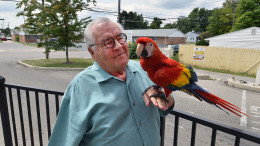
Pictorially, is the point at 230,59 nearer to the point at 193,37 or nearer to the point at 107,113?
the point at 107,113

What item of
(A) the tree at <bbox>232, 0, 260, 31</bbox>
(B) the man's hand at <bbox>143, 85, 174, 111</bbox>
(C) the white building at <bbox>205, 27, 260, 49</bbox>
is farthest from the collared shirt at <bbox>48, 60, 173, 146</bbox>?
(A) the tree at <bbox>232, 0, 260, 31</bbox>

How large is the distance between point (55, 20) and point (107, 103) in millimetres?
10502

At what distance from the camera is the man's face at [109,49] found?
1099mm

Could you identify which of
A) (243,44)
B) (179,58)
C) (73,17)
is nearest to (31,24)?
(73,17)

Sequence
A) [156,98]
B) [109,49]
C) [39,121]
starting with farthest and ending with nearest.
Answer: [39,121]
[109,49]
[156,98]

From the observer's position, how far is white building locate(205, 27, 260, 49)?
1532 centimetres

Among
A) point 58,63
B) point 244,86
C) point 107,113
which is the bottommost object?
point 244,86

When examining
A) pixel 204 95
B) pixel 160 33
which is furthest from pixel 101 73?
pixel 160 33

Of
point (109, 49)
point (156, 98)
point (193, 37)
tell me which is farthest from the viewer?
point (193, 37)

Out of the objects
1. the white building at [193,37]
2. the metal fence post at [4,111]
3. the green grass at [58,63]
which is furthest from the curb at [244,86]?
the white building at [193,37]

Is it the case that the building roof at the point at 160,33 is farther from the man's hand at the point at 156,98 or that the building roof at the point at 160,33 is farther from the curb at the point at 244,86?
the man's hand at the point at 156,98

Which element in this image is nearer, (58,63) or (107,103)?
(107,103)

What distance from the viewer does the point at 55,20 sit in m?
10.1

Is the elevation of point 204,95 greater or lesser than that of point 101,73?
lesser
